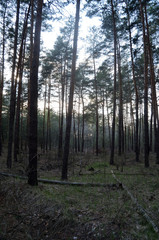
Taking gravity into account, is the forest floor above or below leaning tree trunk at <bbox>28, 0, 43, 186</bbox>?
below

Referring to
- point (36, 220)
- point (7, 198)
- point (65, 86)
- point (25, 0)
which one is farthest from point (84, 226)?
point (65, 86)

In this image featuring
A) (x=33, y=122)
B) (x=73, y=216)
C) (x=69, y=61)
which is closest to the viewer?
(x=73, y=216)

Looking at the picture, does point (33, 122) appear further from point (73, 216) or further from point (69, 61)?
point (69, 61)

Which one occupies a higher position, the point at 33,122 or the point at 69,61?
the point at 69,61

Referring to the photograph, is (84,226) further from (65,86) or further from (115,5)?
(65,86)

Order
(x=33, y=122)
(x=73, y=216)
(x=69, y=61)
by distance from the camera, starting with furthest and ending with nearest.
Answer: (x=69, y=61) → (x=33, y=122) → (x=73, y=216)

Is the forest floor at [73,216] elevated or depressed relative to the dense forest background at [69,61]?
depressed

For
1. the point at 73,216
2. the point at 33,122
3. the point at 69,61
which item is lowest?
the point at 73,216

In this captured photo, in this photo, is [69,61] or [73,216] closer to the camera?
[73,216]

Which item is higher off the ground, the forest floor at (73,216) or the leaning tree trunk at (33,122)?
the leaning tree trunk at (33,122)

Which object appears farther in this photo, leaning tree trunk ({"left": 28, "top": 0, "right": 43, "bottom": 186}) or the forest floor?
leaning tree trunk ({"left": 28, "top": 0, "right": 43, "bottom": 186})

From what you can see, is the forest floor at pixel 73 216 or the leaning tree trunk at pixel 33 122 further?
the leaning tree trunk at pixel 33 122

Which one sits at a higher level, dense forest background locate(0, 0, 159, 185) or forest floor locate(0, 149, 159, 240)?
A: dense forest background locate(0, 0, 159, 185)

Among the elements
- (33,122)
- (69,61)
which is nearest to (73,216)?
(33,122)
